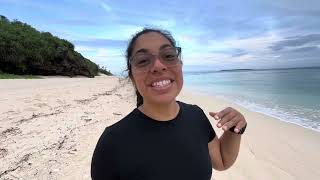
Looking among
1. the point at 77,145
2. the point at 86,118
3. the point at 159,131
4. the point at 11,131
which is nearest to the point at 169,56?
the point at 159,131

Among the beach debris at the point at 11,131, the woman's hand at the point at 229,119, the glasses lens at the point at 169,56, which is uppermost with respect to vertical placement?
the glasses lens at the point at 169,56

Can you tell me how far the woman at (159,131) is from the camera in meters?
1.84

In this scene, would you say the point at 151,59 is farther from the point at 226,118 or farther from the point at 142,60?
the point at 226,118

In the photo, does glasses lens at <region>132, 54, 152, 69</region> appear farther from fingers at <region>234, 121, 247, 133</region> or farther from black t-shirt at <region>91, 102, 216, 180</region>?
fingers at <region>234, 121, 247, 133</region>

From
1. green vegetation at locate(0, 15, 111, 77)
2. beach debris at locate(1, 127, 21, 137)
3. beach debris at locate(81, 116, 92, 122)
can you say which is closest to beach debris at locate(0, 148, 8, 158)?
beach debris at locate(1, 127, 21, 137)

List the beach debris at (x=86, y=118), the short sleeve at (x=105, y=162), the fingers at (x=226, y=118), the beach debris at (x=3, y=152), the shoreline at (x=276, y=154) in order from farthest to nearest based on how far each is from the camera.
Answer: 1. the beach debris at (x=86, y=118)
2. the shoreline at (x=276, y=154)
3. the beach debris at (x=3, y=152)
4. the fingers at (x=226, y=118)
5. the short sleeve at (x=105, y=162)

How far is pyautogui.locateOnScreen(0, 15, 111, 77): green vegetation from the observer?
29.4 m

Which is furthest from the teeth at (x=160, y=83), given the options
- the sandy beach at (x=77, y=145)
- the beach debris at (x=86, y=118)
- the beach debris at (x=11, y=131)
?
the beach debris at (x=86, y=118)

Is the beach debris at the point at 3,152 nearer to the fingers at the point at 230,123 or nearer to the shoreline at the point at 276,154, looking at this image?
the shoreline at the point at 276,154

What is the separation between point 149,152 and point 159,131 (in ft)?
0.44

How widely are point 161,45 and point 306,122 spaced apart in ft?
35.0

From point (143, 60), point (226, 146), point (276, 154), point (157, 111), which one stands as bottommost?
point (276, 154)

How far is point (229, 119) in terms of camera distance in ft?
7.00

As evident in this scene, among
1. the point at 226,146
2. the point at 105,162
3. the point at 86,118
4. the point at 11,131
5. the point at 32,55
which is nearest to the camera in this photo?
the point at 105,162
